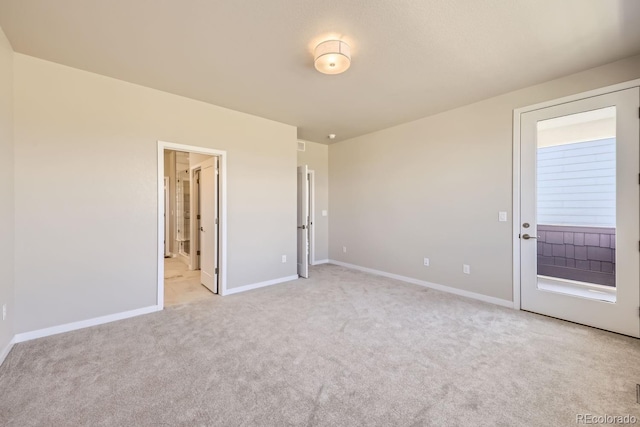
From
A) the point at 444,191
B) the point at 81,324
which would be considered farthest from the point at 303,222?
the point at 81,324

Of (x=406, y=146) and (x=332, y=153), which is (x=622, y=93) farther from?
(x=332, y=153)

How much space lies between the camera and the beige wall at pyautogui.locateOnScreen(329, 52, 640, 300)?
3479 mm

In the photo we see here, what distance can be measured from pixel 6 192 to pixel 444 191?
503 cm

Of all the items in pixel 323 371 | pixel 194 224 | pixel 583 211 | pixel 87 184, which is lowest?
pixel 323 371

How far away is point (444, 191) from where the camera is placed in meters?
4.16

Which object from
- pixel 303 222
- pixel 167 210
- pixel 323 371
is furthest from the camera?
pixel 167 210

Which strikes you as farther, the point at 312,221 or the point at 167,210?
the point at 167,210

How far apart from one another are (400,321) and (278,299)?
5.44 feet

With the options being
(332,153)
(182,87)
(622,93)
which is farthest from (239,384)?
(332,153)

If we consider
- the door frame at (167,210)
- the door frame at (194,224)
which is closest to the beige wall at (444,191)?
the door frame at (194,224)

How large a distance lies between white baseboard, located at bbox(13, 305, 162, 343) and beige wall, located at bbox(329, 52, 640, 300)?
3.76 metres

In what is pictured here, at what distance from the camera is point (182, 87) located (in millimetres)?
3279

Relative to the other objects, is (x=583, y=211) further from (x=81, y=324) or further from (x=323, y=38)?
(x=81, y=324)

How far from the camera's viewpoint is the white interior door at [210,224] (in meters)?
4.02
